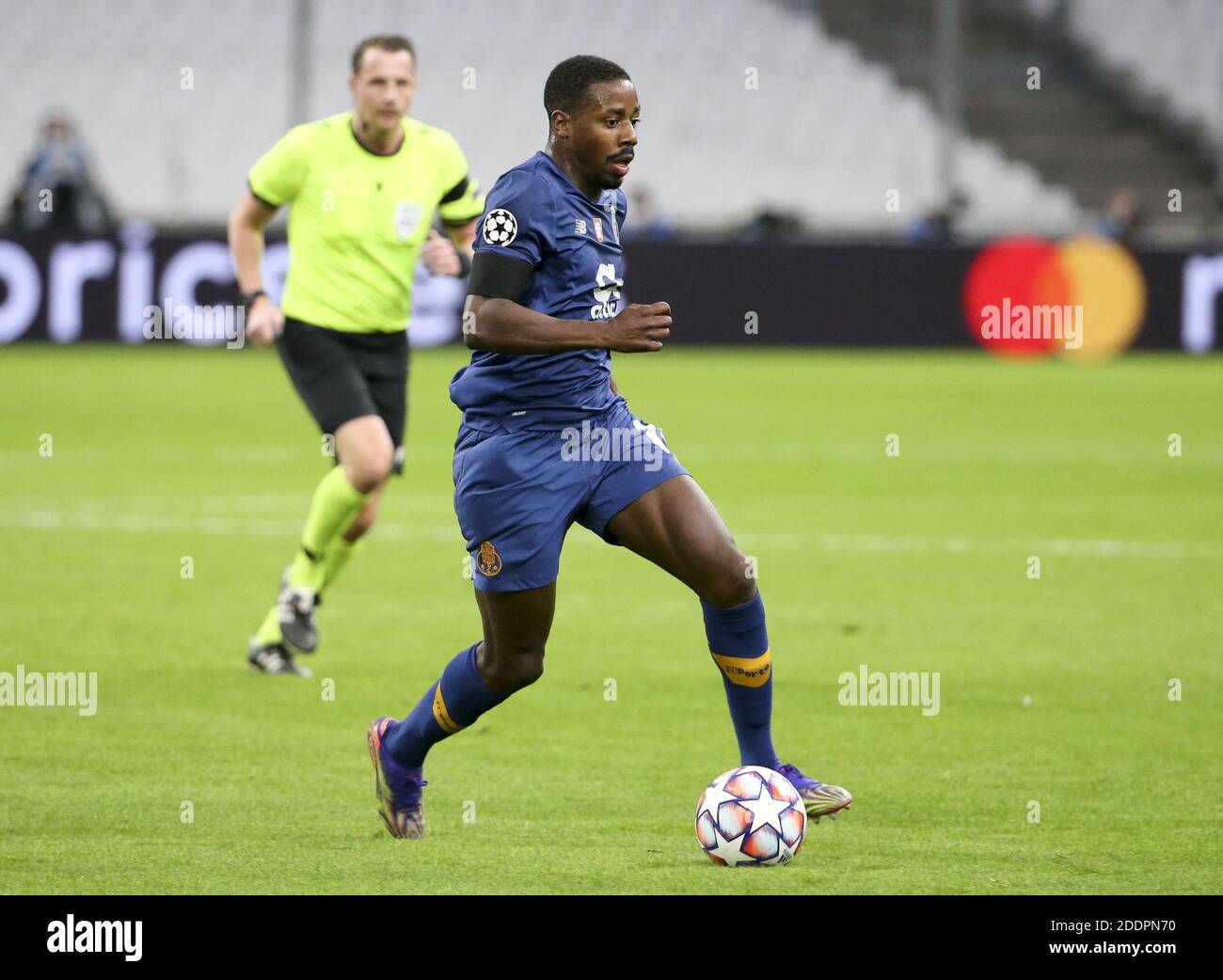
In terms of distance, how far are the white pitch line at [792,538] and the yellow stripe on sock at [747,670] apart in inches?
251

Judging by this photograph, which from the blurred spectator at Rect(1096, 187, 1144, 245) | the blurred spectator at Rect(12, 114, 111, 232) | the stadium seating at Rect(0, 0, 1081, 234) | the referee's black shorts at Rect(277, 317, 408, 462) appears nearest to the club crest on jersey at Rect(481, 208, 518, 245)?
the referee's black shorts at Rect(277, 317, 408, 462)

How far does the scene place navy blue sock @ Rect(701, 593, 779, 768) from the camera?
246 inches

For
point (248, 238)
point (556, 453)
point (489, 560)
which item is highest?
point (248, 238)

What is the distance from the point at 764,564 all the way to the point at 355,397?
3.78 meters

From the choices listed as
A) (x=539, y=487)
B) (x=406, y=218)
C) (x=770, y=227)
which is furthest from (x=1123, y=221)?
(x=539, y=487)

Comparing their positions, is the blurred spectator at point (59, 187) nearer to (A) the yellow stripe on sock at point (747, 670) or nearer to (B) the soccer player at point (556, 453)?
(B) the soccer player at point (556, 453)

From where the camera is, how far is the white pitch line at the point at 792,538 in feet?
41.2

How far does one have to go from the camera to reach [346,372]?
9.01 meters

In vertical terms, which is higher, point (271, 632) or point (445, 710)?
point (271, 632)

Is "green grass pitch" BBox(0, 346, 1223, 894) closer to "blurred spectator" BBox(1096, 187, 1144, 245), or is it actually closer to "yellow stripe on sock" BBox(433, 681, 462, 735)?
"yellow stripe on sock" BBox(433, 681, 462, 735)

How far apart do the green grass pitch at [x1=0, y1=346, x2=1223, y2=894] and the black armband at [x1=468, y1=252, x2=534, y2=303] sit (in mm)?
1538

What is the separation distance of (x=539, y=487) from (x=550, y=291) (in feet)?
1.82

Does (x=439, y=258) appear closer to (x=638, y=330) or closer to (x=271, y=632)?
(x=271, y=632)

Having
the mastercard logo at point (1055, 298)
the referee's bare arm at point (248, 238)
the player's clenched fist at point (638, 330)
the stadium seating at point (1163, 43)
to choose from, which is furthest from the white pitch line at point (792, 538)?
the stadium seating at point (1163, 43)
